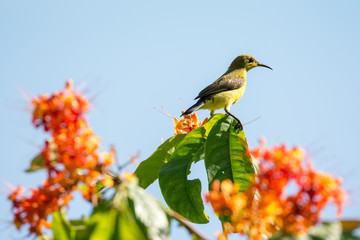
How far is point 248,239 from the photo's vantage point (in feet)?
6.21

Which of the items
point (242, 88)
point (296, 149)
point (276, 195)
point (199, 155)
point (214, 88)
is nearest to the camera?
point (276, 195)

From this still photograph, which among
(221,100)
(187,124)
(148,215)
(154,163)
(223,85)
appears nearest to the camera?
(148,215)

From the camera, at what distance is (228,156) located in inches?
128

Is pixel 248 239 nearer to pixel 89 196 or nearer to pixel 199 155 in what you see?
pixel 89 196

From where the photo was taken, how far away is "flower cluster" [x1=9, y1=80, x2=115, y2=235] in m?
1.88

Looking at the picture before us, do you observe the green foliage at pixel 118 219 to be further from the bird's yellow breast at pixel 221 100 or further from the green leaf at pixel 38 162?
the bird's yellow breast at pixel 221 100

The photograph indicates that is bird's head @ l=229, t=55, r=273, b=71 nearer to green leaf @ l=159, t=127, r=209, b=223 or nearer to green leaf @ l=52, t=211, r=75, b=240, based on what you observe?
green leaf @ l=159, t=127, r=209, b=223

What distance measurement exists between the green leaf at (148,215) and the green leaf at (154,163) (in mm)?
1619

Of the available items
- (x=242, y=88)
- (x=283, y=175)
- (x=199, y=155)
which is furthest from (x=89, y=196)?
(x=242, y=88)

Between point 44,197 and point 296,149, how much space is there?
1035mm

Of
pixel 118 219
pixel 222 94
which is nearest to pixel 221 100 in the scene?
pixel 222 94

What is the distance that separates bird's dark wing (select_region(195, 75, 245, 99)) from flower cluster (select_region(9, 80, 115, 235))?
19.1 feet

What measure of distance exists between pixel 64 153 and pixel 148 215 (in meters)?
0.42

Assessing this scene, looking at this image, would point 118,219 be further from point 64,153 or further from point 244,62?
point 244,62
